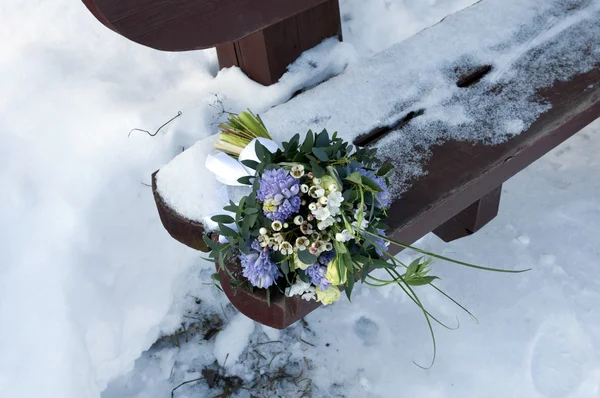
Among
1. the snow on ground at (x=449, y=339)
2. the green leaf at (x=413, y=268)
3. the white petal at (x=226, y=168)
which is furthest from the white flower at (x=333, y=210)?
the snow on ground at (x=449, y=339)

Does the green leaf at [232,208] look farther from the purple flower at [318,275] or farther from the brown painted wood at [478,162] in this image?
the brown painted wood at [478,162]

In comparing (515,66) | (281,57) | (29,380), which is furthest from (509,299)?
(29,380)

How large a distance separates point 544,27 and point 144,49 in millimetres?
1569

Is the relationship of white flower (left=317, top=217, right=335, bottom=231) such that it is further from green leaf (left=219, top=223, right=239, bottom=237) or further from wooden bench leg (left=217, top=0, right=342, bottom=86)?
wooden bench leg (left=217, top=0, right=342, bottom=86)

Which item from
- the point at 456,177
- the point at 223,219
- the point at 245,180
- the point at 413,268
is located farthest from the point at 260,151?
the point at 456,177

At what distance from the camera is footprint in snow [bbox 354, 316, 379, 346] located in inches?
87.7

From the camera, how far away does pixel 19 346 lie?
6.75 feet

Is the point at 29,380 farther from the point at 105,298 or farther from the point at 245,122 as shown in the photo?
the point at 245,122

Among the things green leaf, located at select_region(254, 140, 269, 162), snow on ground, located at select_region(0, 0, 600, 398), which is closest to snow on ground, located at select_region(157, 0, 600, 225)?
green leaf, located at select_region(254, 140, 269, 162)

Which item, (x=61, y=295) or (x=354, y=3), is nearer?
(x=61, y=295)

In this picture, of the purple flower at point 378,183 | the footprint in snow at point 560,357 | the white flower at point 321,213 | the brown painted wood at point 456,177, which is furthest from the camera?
the footprint in snow at point 560,357

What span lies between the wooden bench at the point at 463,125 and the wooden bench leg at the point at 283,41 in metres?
0.36

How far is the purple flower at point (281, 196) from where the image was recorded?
4.35 ft

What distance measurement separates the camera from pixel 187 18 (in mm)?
1467
